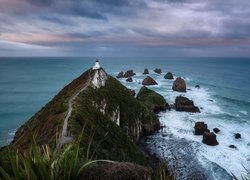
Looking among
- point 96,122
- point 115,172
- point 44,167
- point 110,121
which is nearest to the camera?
point 44,167

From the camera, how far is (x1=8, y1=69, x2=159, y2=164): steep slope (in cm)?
1978

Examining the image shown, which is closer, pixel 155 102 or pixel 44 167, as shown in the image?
pixel 44 167

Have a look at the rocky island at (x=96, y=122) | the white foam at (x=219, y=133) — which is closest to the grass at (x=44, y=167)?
the rocky island at (x=96, y=122)

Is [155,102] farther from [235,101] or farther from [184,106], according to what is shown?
[235,101]

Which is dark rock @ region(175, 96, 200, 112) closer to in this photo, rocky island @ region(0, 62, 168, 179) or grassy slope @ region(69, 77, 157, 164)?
rocky island @ region(0, 62, 168, 179)

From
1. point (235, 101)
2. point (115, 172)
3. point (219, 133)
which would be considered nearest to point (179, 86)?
point (235, 101)

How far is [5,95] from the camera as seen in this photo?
74938 millimetres

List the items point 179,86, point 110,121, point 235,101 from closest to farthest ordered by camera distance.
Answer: point 110,121 → point 235,101 → point 179,86

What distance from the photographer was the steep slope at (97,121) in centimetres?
1978

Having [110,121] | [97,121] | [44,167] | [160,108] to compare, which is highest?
[44,167]

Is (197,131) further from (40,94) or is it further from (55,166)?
(40,94)

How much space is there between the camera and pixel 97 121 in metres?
25.9

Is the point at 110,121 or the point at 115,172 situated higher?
the point at 115,172

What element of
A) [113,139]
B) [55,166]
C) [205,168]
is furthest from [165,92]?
[55,166]
